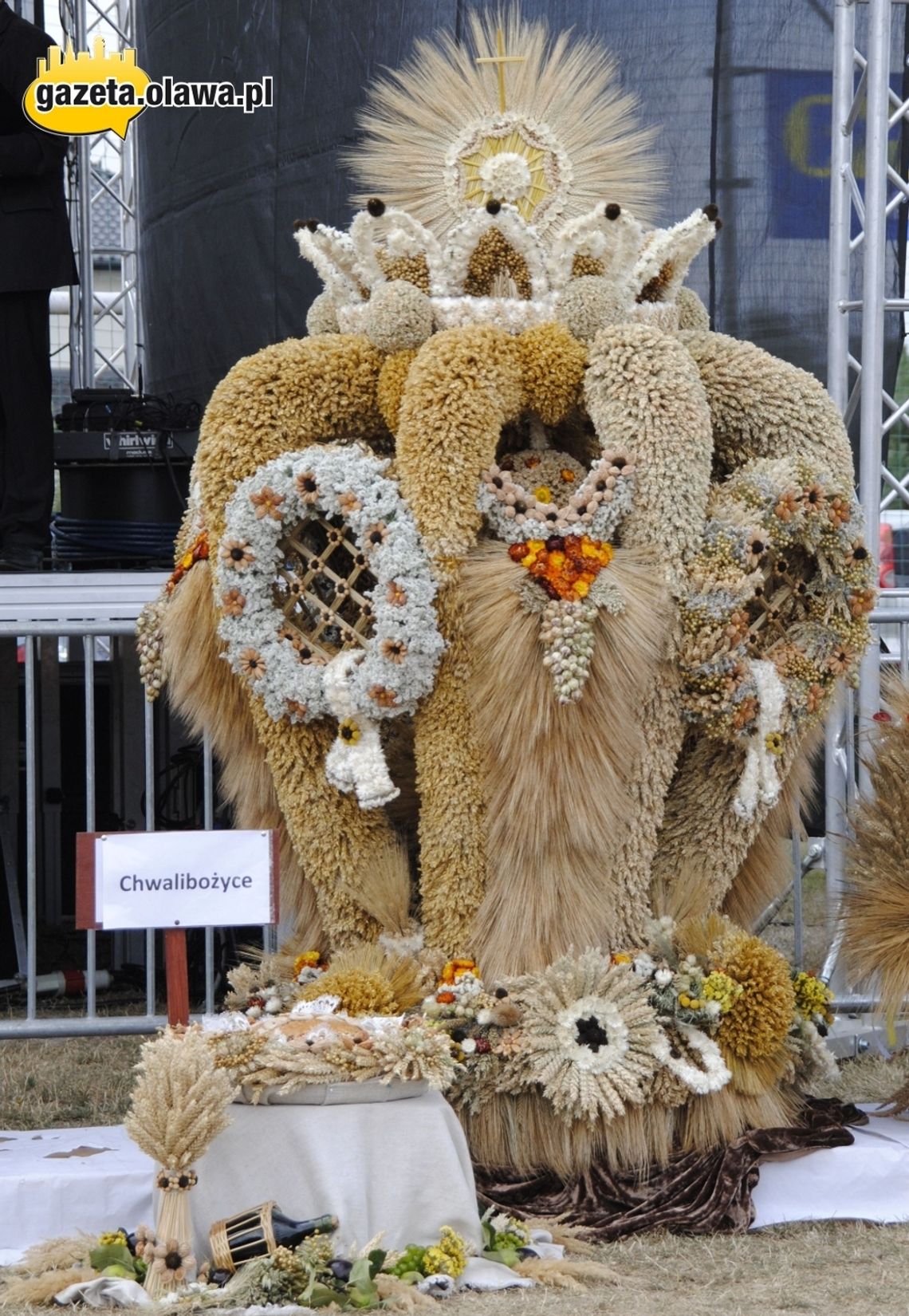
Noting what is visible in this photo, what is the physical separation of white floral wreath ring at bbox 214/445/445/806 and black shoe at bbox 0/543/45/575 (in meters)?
1.85

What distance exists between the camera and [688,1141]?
9.84 ft

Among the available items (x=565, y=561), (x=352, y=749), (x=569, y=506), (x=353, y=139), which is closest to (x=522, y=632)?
(x=565, y=561)

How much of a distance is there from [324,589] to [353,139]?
302 centimetres

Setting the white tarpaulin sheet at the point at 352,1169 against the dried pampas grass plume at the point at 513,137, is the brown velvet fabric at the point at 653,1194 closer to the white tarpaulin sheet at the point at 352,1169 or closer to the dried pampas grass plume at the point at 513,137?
the white tarpaulin sheet at the point at 352,1169

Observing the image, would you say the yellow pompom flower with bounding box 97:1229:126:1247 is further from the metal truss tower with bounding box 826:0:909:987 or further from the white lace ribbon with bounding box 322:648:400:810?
the metal truss tower with bounding box 826:0:909:987

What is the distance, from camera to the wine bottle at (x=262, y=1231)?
8.58 ft

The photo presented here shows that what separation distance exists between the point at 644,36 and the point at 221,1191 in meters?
3.99

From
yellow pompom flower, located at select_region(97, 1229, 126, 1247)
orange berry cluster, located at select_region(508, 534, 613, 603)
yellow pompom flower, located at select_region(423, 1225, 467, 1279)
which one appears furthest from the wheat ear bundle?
orange berry cluster, located at select_region(508, 534, 613, 603)

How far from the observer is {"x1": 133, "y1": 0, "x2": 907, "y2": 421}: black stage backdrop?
537 cm

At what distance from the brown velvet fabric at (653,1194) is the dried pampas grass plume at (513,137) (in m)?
1.76

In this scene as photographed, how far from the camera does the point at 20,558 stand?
485cm

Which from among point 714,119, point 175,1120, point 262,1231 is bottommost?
point 262,1231

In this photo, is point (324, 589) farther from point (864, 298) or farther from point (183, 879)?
point (864, 298)

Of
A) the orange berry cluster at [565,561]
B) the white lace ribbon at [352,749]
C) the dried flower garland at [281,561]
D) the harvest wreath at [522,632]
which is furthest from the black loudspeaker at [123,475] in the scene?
the orange berry cluster at [565,561]
